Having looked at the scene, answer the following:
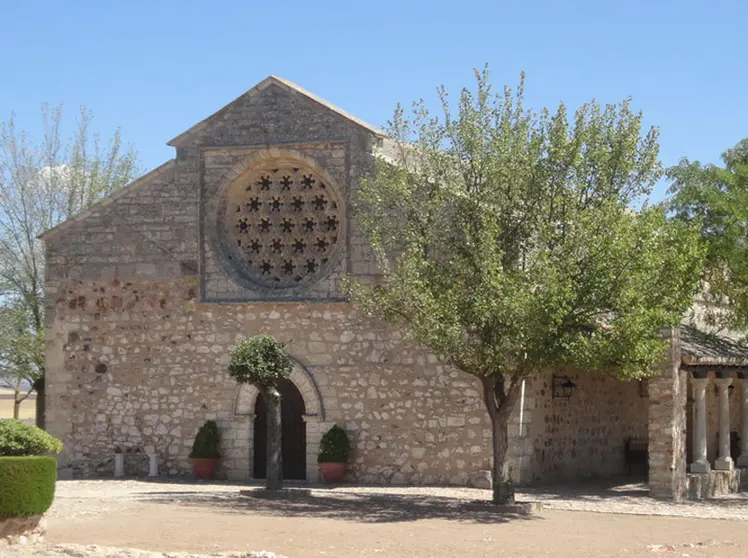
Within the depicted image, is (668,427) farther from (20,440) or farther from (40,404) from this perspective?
(40,404)

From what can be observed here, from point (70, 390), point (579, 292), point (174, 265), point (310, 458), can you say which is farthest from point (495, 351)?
point (70, 390)

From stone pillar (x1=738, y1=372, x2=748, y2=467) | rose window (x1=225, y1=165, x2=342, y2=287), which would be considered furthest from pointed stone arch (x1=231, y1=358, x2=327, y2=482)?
stone pillar (x1=738, y1=372, x2=748, y2=467)

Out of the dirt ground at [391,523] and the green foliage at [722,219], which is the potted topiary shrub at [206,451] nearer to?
the dirt ground at [391,523]

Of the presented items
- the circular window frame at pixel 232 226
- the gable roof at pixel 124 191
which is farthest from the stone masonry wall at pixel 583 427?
the gable roof at pixel 124 191

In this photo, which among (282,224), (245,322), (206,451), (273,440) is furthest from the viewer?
(282,224)

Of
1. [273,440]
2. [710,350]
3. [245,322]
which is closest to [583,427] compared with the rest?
[710,350]

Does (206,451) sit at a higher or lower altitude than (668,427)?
lower

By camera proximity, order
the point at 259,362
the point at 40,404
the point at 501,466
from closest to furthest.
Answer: the point at 501,466, the point at 259,362, the point at 40,404

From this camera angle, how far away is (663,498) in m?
19.2

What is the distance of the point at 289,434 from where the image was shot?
2253 centimetres

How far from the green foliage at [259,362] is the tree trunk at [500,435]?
3564 mm

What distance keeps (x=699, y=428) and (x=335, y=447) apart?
668 cm

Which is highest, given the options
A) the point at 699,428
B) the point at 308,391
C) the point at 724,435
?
the point at 308,391

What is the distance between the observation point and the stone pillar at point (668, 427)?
18.9 m
